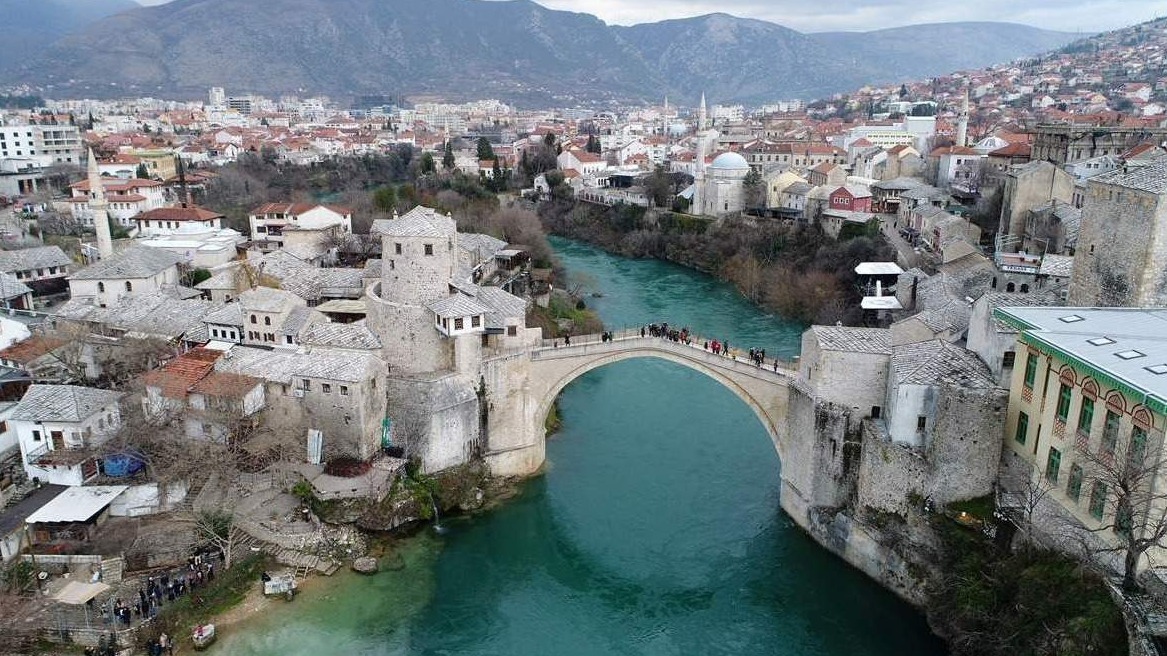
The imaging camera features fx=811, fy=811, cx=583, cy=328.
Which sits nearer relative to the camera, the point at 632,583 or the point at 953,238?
the point at 632,583

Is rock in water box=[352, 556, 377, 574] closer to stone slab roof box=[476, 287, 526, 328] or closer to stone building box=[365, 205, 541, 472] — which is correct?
stone building box=[365, 205, 541, 472]

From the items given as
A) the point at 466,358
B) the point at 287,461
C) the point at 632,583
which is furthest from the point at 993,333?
the point at 287,461

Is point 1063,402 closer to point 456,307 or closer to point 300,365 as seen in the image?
point 456,307

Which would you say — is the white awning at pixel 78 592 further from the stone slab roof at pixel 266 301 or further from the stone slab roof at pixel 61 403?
the stone slab roof at pixel 266 301

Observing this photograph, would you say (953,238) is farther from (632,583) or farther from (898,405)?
(632,583)

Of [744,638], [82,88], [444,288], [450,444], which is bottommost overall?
[744,638]

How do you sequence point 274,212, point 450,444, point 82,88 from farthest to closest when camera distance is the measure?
1. point 82,88
2. point 274,212
3. point 450,444

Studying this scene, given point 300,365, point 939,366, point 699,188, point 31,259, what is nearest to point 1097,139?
point 699,188
